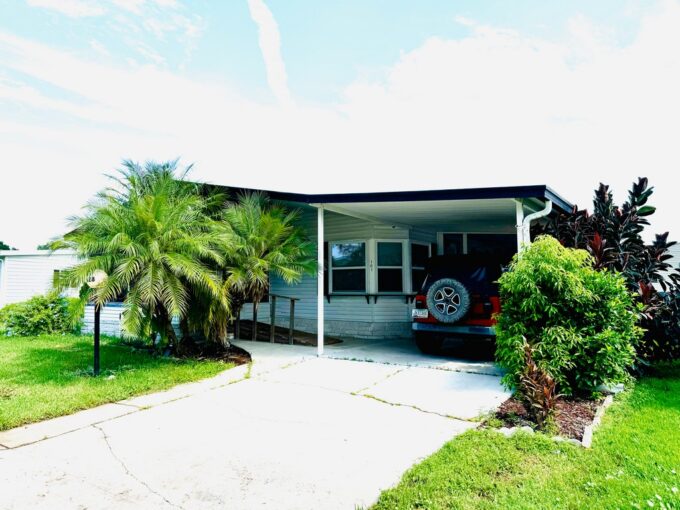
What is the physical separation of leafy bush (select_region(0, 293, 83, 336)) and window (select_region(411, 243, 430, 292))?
28.6 feet

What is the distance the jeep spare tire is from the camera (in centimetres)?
706

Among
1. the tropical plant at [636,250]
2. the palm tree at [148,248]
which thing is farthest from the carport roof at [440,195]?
the palm tree at [148,248]

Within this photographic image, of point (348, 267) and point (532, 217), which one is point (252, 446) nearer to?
point (532, 217)

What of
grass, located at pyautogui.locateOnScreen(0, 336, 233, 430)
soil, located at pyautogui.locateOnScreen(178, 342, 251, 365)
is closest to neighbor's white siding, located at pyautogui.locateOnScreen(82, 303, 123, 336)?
grass, located at pyautogui.locateOnScreen(0, 336, 233, 430)

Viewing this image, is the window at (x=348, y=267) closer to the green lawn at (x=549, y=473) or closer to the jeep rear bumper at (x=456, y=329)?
the jeep rear bumper at (x=456, y=329)

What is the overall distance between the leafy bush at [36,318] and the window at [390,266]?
7943 millimetres

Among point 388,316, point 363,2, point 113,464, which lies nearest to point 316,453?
point 113,464

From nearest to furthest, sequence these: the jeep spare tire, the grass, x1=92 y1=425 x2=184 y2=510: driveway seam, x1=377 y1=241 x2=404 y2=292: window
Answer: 1. x1=92 y1=425 x2=184 y2=510: driveway seam
2. the grass
3. the jeep spare tire
4. x1=377 y1=241 x2=404 y2=292: window

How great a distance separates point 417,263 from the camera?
440 inches

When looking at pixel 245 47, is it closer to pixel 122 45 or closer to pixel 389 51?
pixel 122 45

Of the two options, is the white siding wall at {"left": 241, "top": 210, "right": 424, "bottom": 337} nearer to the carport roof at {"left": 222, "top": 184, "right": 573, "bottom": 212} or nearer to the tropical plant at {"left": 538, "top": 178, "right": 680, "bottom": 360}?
the carport roof at {"left": 222, "top": 184, "right": 573, "bottom": 212}

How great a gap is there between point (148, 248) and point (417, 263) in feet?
21.6

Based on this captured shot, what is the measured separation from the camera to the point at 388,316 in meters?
10.6

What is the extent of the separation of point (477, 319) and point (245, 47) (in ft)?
28.2
